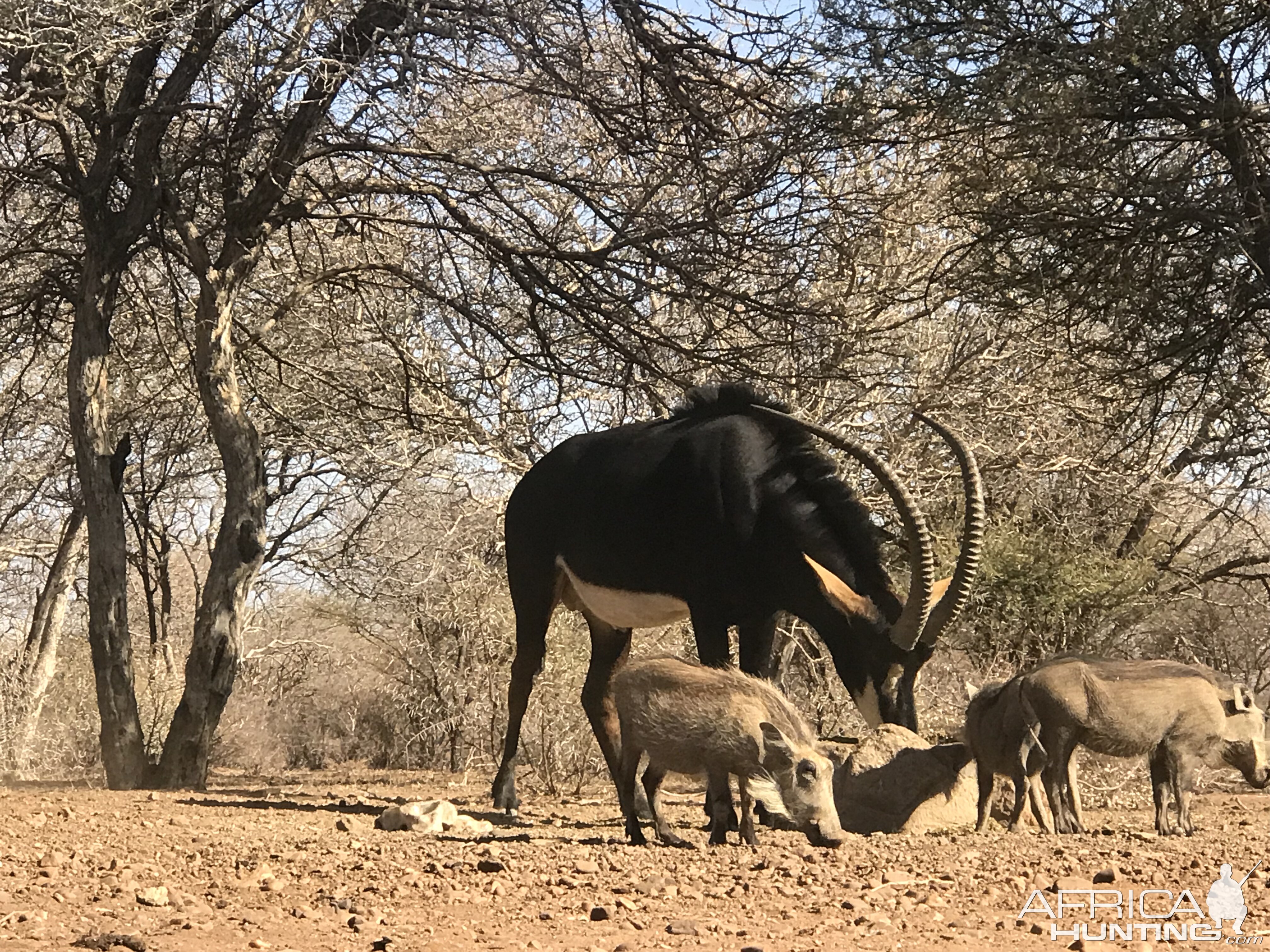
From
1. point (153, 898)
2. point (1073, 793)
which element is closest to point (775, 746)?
point (1073, 793)

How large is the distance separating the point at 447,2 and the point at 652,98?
5.99ft

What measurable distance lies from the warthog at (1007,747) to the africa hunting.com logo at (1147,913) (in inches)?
70.2

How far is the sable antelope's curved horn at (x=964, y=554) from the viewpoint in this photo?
734cm

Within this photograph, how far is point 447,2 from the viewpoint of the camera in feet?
32.2

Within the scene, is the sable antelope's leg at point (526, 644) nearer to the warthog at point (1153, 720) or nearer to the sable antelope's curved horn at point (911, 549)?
the sable antelope's curved horn at point (911, 549)

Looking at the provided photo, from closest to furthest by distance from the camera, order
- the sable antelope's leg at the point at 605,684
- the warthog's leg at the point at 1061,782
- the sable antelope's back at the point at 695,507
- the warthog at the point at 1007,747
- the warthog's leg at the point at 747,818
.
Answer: the warthog's leg at the point at 747,818 < the warthog's leg at the point at 1061,782 < the warthog at the point at 1007,747 < the sable antelope's back at the point at 695,507 < the sable antelope's leg at the point at 605,684

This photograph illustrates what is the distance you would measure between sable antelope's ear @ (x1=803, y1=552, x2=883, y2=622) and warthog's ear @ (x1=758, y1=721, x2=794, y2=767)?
4.54 feet

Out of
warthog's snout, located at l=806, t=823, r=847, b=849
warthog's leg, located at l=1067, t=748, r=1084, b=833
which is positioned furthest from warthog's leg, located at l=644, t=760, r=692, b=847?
warthog's leg, located at l=1067, t=748, r=1084, b=833

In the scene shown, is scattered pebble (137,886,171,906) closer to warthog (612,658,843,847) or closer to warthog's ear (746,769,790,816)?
warthog (612,658,843,847)

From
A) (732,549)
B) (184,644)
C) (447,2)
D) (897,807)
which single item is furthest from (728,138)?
(184,644)

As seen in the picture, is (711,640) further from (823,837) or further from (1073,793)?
(1073,793)

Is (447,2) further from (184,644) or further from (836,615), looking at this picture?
(184,644)

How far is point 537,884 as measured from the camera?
5.70 metres

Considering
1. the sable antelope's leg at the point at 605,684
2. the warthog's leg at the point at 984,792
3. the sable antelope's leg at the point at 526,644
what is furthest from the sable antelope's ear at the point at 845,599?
the sable antelope's leg at the point at 526,644
